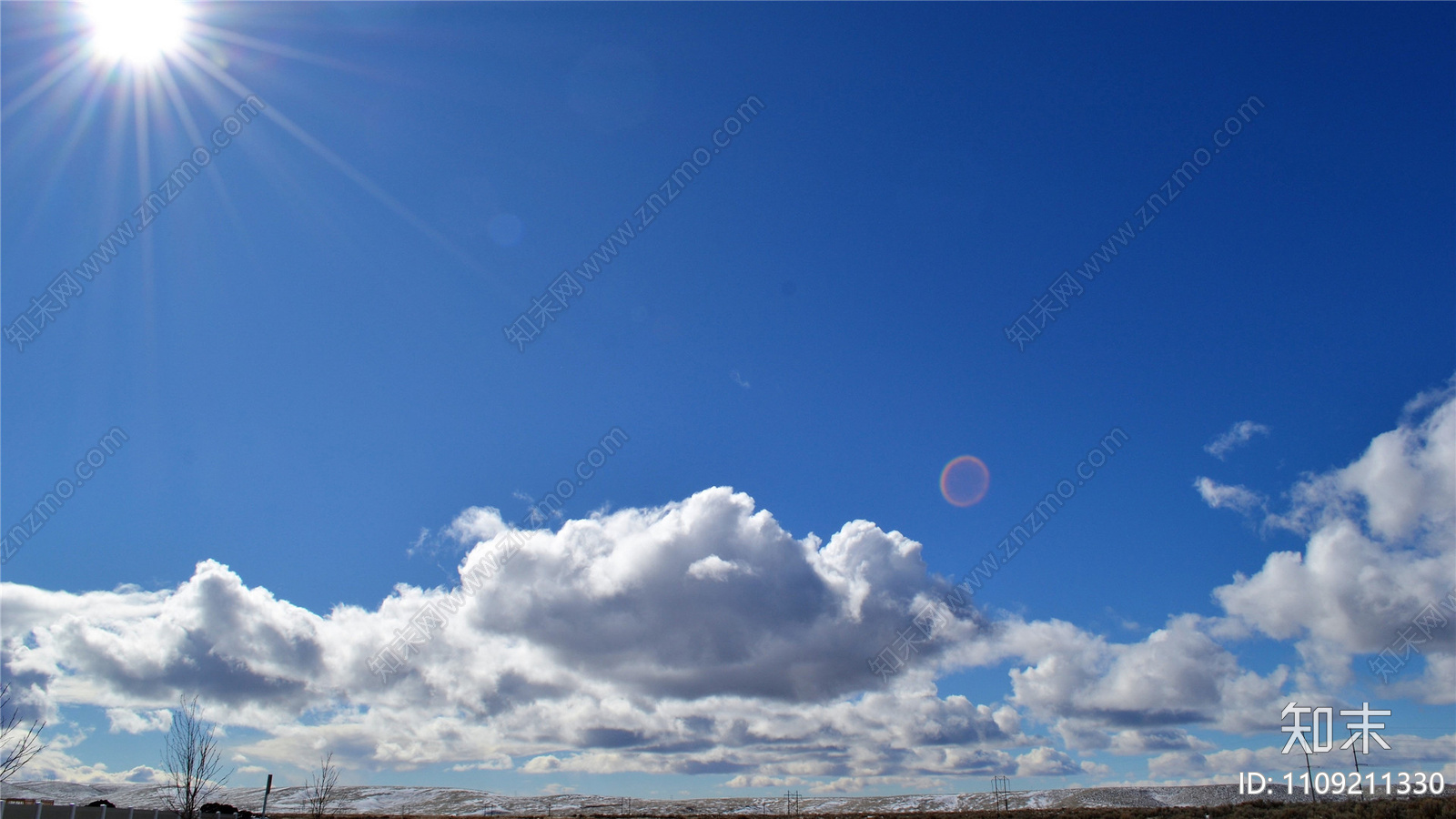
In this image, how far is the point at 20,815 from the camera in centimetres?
4338

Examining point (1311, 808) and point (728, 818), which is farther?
point (728, 818)

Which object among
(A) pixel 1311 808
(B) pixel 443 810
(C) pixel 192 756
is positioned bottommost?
(B) pixel 443 810

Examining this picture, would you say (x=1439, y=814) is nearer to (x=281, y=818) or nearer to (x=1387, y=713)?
(x=1387, y=713)

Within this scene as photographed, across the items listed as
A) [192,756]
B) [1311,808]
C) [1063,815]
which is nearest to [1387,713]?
[1311,808]

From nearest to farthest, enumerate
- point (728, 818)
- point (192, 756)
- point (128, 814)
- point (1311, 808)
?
point (192, 756)
point (128, 814)
point (1311, 808)
point (728, 818)

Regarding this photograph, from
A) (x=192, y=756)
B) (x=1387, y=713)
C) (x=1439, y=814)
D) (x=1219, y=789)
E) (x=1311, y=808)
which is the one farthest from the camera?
(x=1219, y=789)

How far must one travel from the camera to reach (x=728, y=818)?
124m

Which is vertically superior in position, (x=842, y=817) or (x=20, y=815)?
(x=20, y=815)

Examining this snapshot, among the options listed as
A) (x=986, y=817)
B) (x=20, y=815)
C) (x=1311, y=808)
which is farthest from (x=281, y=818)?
(x=1311, y=808)

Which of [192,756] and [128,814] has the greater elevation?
[192,756]

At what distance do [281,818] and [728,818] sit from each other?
64363mm

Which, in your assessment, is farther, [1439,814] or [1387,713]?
[1387,713]

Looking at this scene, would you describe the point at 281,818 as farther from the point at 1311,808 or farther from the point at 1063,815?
the point at 1311,808

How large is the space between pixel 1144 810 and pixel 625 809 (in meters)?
147
